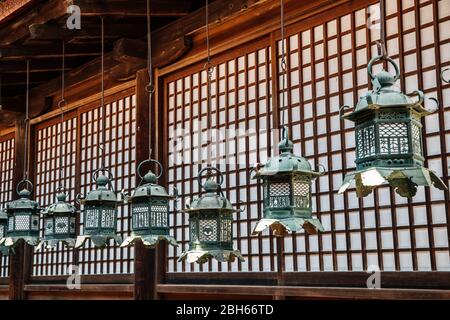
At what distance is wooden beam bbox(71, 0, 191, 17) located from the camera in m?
8.17

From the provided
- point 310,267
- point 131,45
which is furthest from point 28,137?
point 310,267

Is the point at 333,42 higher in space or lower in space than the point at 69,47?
lower

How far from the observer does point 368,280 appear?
6.29 m

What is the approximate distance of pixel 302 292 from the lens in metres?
6.86

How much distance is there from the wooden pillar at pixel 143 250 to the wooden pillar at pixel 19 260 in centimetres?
360

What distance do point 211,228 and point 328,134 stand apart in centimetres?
192

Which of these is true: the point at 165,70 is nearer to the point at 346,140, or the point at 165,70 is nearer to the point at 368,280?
the point at 346,140

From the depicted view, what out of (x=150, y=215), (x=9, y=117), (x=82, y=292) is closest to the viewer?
(x=150, y=215)

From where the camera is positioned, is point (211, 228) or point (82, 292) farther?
point (82, 292)

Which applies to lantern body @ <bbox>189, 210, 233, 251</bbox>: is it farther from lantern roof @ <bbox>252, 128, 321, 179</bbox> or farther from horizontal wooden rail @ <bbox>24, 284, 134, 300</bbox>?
horizontal wooden rail @ <bbox>24, 284, 134, 300</bbox>

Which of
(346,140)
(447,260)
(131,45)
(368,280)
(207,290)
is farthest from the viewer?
(131,45)

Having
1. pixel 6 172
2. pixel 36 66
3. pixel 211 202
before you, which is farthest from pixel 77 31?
pixel 6 172

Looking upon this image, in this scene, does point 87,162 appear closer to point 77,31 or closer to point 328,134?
point 77,31

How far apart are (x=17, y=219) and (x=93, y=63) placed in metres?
3.47
